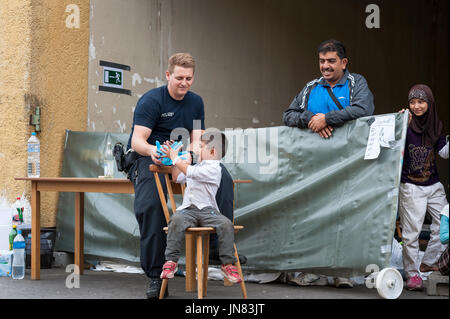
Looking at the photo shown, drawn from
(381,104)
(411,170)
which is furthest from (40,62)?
(381,104)

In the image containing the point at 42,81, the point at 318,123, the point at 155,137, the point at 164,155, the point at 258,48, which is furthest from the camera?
the point at 258,48

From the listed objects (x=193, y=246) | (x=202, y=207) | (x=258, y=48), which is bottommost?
(x=193, y=246)

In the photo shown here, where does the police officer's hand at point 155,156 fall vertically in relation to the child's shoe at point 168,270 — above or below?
above

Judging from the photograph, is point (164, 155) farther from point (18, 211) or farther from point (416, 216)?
point (18, 211)

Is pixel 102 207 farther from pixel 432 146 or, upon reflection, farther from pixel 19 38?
pixel 432 146

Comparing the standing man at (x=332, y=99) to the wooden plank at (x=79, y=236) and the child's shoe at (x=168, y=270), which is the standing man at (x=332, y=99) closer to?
the child's shoe at (x=168, y=270)

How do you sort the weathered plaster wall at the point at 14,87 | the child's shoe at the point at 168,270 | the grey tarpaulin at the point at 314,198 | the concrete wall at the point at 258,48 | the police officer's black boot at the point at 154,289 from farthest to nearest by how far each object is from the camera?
the concrete wall at the point at 258,48 < the weathered plaster wall at the point at 14,87 < the grey tarpaulin at the point at 314,198 < the police officer's black boot at the point at 154,289 < the child's shoe at the point at 168,270

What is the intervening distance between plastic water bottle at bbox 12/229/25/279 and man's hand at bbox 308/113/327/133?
278cm

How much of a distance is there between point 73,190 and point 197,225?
1611mm

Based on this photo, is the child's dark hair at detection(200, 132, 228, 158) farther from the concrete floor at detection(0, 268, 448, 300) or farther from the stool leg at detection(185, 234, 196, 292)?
the concrete floor at detection(0, 268, 448, 300)

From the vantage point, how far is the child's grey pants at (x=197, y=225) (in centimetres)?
443

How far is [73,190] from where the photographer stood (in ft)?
18.7

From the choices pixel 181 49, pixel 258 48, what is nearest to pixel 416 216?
pixel 181 49

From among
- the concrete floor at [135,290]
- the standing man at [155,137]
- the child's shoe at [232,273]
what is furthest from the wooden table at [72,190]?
the child's shoe at [232,273]
